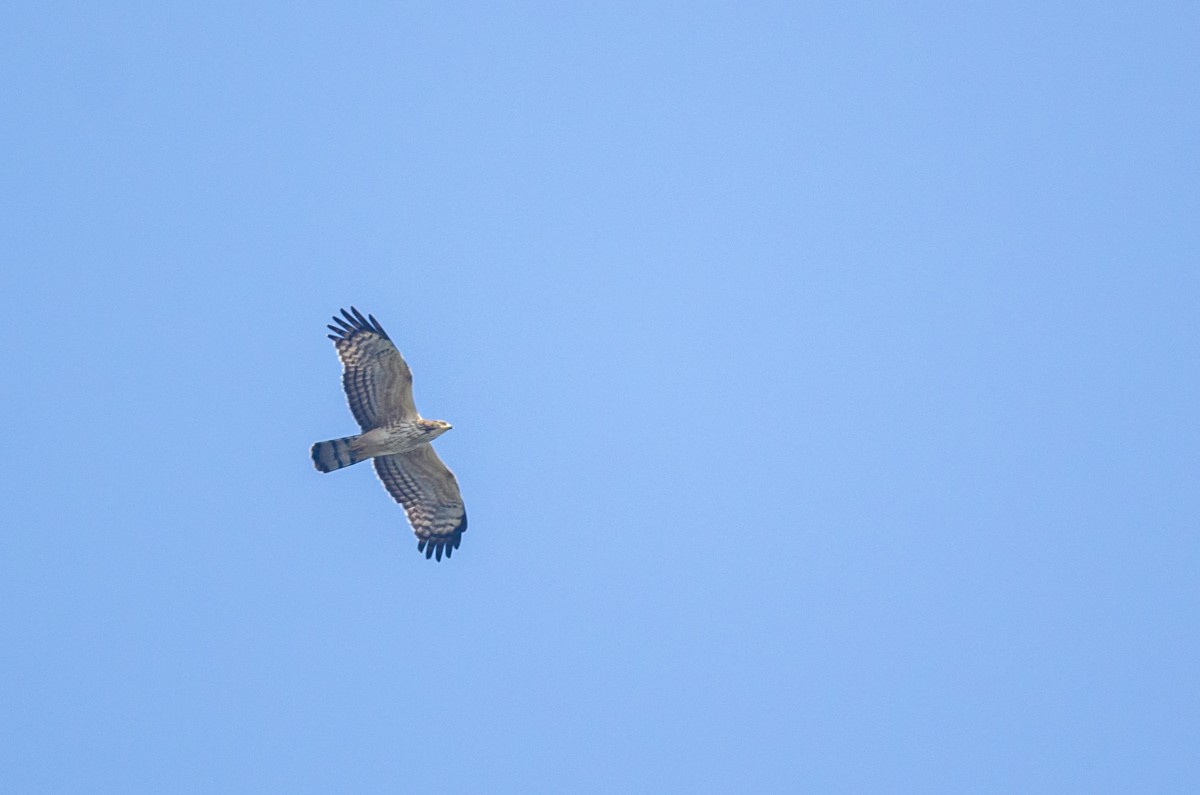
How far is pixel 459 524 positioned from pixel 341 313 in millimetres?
3217

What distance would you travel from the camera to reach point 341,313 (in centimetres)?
1894

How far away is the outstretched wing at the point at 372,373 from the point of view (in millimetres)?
18906

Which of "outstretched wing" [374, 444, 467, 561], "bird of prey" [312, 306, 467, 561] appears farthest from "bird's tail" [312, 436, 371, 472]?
"outstretched wing" [374, 444, 467, 561]

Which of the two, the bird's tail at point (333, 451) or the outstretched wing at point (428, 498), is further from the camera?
the outstretched wing at point (428, 498)

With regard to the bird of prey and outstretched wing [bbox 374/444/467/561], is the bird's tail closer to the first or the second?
the bird of prey

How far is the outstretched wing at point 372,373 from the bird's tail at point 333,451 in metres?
0.25

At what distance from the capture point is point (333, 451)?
755 inches

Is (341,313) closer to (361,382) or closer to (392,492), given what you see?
(361,382)

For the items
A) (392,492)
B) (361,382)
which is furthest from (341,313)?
(392,492)

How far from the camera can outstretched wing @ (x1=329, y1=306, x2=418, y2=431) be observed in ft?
62.0

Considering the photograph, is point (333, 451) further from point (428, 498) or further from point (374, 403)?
point (428, 498)

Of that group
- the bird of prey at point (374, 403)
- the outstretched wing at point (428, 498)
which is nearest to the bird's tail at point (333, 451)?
the bird of prey at point (374, 403)

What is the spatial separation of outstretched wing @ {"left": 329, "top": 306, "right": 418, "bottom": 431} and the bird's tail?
253mm

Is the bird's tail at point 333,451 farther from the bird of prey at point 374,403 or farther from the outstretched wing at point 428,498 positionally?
the outstretched wing at point 428,498
